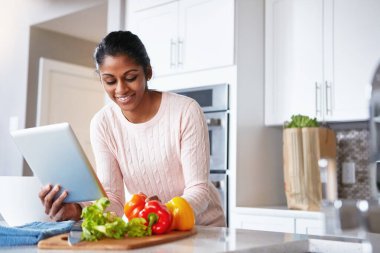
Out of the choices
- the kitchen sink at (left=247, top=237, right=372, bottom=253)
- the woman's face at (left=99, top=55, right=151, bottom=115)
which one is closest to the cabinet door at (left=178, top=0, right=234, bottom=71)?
the woman's face at (left=99, top=55, right=151, bottom=115)

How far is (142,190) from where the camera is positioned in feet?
6.76

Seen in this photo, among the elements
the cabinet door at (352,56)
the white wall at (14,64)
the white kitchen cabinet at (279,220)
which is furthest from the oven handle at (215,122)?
the white wall at (14,64)

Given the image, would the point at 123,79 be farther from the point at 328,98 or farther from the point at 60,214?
the point at 328,98

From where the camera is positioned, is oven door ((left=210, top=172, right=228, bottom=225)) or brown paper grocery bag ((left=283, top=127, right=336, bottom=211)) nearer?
brown paper grocery bag ((left=283, top=127, right=336, bottom=211))

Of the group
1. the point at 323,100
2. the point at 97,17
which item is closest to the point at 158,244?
the point at 323,100

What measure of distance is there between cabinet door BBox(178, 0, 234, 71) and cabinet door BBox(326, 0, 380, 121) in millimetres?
628

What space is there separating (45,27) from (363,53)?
3013 millimetres

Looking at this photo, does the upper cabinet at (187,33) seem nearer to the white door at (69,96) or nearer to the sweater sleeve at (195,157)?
the white door at (69,96)

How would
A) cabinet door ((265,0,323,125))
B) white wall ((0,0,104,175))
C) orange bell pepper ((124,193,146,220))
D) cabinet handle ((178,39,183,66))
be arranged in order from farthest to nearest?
1. white wall ((0,0,104,175))
2. cabinet handle ((178,39,183,66))
3. cabinet door ((265,0,323,125))
4. orange bell pepper ((124,193,146,220))

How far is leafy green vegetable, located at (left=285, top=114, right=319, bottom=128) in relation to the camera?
10.2 feet

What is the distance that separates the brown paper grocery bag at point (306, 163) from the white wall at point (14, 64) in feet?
8.51

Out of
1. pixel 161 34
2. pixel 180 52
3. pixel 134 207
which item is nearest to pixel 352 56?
pixel 180 52

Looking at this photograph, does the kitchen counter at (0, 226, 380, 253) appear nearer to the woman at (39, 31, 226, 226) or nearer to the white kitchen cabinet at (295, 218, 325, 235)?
the woman at (39, 31, 226, 226)

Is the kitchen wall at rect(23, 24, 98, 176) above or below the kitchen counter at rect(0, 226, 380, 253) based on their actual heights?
above
